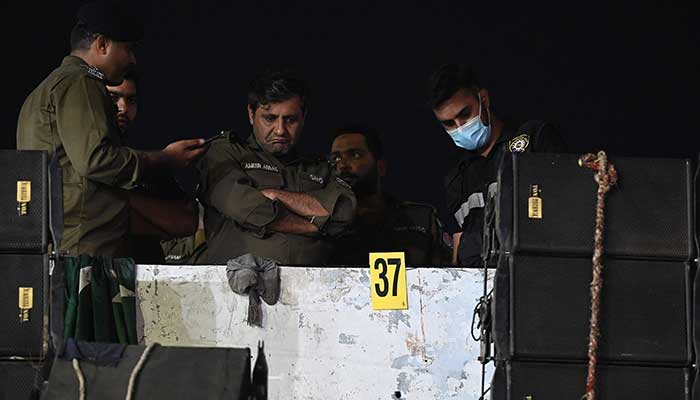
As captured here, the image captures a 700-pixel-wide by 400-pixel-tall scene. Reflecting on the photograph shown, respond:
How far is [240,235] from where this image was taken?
3.54m

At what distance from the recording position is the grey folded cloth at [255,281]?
320 centimetres

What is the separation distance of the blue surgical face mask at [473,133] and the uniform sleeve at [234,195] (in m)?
0.70

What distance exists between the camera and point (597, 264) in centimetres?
272

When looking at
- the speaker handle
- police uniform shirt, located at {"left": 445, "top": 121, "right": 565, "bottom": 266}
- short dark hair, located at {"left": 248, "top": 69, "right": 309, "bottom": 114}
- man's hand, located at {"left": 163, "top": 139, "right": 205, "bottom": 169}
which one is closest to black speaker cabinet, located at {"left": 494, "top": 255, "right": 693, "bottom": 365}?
police uniform shirt, located at {"left": 445, "top": 121, "right": 565, "bottom": 266}

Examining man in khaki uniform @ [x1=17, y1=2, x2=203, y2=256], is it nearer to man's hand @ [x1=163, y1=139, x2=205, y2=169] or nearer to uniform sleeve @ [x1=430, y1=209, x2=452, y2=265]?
man's hand @ [x1=163, y1=139, x2=205, y2=169]

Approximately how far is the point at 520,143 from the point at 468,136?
35cm

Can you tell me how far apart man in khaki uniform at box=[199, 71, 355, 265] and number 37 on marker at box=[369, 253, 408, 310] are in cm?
31

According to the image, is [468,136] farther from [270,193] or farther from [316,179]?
[270,193]

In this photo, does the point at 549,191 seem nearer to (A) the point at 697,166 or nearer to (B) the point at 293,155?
(A) the point at 697,166

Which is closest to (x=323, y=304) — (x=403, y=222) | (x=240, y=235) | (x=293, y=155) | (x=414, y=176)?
(x=240, y=235)

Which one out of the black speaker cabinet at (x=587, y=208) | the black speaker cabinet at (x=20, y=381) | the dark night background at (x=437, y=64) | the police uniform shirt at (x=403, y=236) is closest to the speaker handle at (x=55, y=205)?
the black speaker cabinet at (x=20, y=381)

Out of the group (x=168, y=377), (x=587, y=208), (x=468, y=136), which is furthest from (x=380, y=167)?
(x=168, y=377)

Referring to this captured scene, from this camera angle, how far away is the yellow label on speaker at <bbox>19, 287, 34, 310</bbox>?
274cm

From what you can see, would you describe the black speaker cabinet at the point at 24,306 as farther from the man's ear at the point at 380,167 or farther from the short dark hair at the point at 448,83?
the man's ear at the point at 380,167
